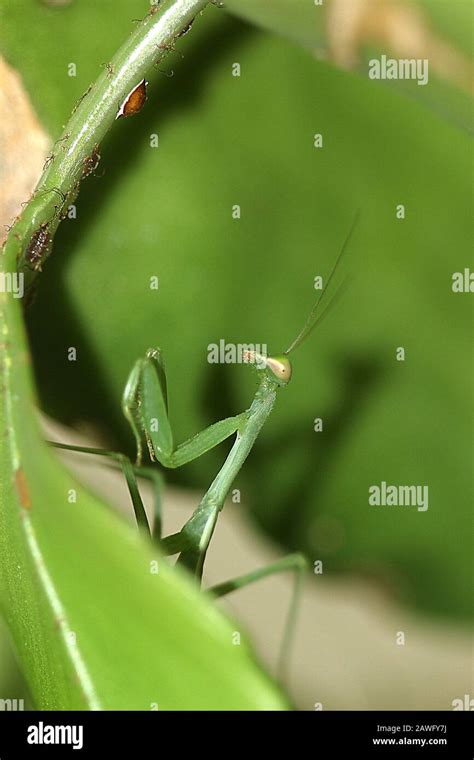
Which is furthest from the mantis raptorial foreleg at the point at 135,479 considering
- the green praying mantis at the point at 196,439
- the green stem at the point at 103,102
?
the green stem at the point at 103,102

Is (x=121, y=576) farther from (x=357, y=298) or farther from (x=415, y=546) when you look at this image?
(x=415, y=546)

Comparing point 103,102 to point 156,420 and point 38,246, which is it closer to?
point 38,246

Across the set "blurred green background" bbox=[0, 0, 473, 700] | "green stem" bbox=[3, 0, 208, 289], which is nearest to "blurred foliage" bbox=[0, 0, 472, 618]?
"blurred green background" bbox=[0, 0, 473, 700]

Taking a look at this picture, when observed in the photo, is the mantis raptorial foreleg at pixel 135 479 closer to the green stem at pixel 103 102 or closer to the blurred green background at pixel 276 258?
the blurred green background at pixel 276 258

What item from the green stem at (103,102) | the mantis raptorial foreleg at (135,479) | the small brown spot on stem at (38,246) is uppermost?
the green stem at (103,102)
